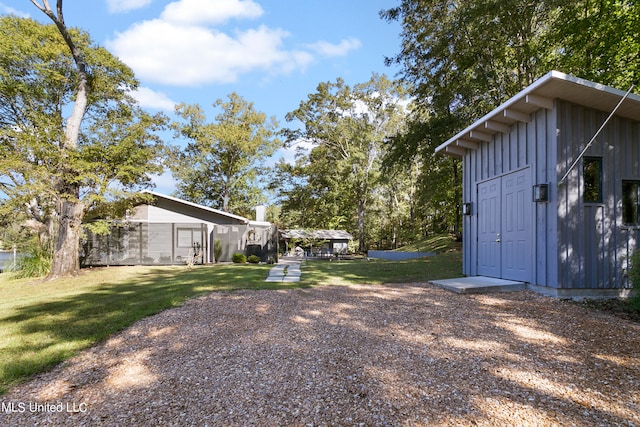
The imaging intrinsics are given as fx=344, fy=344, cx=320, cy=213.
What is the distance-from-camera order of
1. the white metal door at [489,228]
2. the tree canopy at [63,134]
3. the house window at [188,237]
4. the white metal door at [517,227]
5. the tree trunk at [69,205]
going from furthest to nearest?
the house window at [188,237] → the tree trunk at [69,205] → the tree canopy at [63,134] → the white metal door at [489,228] → the white metal door at [517,227]

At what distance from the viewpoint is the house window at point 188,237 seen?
1561 cm

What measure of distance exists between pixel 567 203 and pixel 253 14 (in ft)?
40.1

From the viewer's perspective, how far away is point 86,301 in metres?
6.28

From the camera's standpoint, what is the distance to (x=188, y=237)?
15.7m

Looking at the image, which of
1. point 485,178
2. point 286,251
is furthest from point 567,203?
point 286,251

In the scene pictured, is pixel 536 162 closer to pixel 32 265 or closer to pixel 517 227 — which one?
pixel 517 227

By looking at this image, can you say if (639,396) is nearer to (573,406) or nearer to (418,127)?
(573,406)

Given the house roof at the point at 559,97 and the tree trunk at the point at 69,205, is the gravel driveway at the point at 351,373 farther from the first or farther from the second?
the tree trunk at the point at 69,205

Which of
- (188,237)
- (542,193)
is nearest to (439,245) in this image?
(188,237)

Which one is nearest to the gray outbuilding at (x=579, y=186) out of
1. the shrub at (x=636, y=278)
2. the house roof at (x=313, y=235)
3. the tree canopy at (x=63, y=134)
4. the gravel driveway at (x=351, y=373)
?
the shrub at (x=636, y=278)

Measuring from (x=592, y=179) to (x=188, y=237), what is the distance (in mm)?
14623

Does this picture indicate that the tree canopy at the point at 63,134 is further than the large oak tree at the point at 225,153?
No

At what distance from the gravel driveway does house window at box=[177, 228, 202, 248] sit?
1160 cm

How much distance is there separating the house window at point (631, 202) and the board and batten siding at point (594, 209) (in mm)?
105
